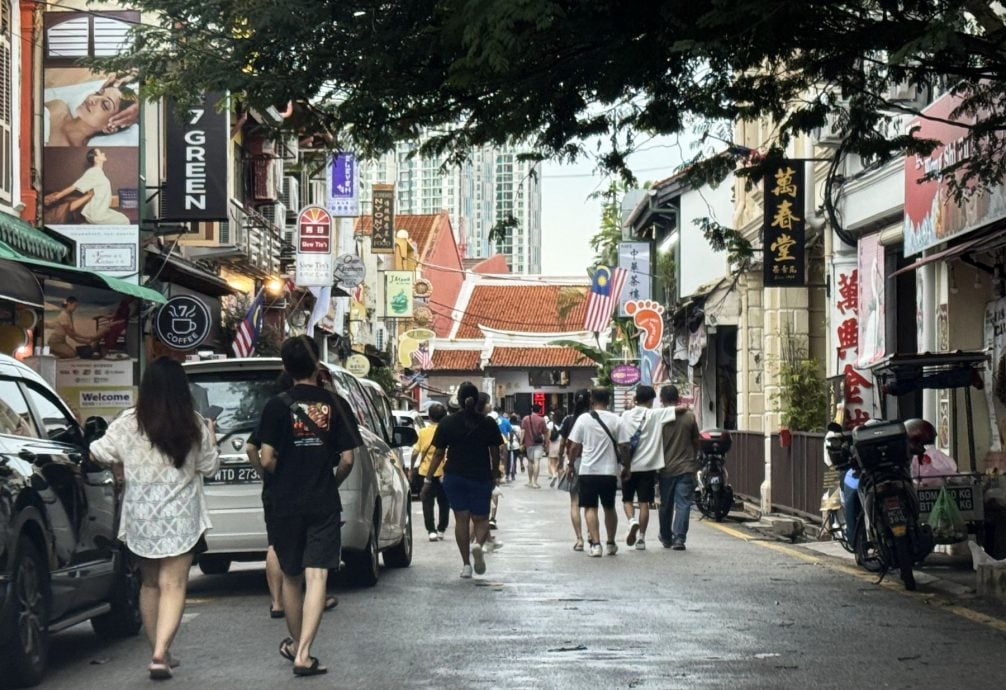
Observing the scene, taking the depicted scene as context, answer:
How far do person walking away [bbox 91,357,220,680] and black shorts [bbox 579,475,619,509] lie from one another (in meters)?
8.70

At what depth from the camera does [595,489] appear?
17.2 meters

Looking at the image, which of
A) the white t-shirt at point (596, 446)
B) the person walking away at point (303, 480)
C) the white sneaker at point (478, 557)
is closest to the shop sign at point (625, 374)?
the white t-shirt at point (596, 446)

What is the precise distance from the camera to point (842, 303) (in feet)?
76.9

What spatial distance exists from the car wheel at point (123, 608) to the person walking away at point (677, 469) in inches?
346

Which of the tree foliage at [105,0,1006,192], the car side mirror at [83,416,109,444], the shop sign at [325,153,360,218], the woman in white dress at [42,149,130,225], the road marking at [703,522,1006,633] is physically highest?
the shop sign at [325,153,360,218]

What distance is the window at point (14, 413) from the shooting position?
338 inches

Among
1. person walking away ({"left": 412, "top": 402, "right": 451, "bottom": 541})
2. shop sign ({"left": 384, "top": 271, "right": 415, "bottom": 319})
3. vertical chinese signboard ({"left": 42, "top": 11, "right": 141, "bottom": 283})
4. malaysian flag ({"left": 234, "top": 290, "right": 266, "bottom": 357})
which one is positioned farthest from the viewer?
shop sign ({"left": 384, "top": 271, "right": 415, "bottom": 319})

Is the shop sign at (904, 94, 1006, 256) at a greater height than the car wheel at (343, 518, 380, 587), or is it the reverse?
the shop sign at (904, 94, 1006, 256)

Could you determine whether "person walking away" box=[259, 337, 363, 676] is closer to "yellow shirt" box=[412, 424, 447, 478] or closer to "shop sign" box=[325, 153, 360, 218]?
"yellow shirt" box=[412, 424, 447, 478]

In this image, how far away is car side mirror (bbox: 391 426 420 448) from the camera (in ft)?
50.1

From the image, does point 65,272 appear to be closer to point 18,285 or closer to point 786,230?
point 18,285

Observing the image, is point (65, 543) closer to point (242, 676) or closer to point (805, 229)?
point (242, 676)

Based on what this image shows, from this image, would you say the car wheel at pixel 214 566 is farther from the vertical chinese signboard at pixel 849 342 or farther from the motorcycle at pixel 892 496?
the vertical chinese signboard at pixel 849 342

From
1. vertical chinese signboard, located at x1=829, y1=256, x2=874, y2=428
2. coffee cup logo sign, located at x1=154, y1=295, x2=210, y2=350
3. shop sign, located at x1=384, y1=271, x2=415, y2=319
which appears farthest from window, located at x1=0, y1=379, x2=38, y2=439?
shop sign, located at x1=384, y1=271, x2=415, y2=319
